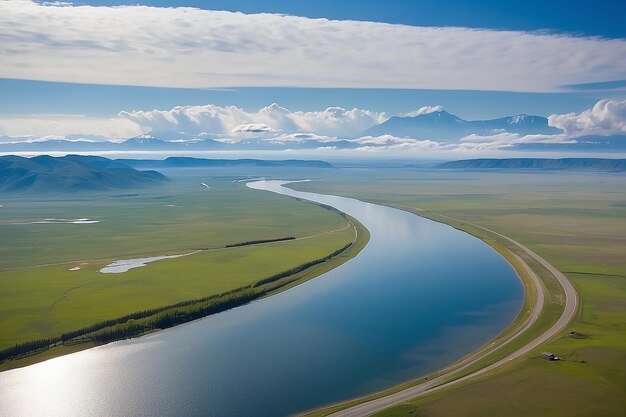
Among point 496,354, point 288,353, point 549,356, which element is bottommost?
point 496,354

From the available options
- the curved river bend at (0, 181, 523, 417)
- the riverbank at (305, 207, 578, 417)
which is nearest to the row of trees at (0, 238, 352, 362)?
the curved river bend at (0, 181, 523, 417)

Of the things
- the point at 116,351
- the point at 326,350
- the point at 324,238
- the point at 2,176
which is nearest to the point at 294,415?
the point at 326,350

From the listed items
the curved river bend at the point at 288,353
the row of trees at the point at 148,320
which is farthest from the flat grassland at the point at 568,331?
the row of trees at the point at 148,320

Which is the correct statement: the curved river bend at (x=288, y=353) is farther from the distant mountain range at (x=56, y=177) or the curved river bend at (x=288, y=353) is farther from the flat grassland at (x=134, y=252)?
the distant mountain range at (x=56, y=177)

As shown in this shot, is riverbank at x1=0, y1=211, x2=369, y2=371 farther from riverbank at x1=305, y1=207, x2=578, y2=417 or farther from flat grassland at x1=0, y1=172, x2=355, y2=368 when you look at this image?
riverbank at x1=305, y1=207, x2=578, y2=417

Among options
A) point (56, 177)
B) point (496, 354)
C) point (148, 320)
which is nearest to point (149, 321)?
point (148, 320)

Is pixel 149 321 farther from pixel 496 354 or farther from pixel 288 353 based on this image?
pixel 496 354
